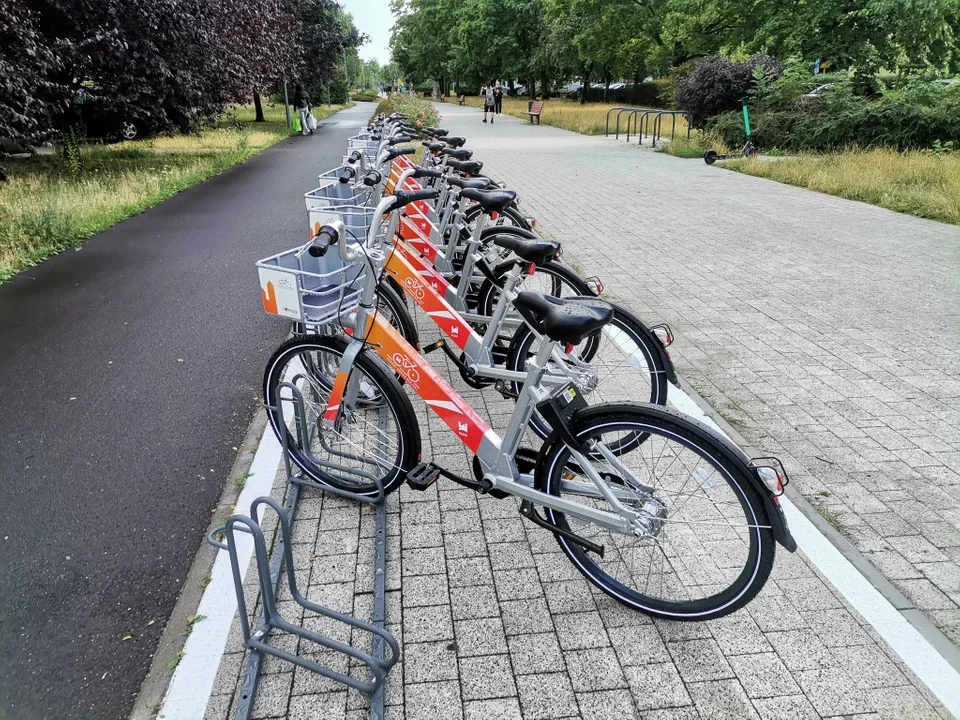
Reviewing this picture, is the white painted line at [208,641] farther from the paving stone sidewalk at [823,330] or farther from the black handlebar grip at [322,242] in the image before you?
the paving stone sidewalk at [823,330]

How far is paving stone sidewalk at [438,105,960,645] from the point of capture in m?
3.27

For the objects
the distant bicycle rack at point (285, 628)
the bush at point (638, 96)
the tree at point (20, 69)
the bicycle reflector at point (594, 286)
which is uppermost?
the tree at point (20, 69)

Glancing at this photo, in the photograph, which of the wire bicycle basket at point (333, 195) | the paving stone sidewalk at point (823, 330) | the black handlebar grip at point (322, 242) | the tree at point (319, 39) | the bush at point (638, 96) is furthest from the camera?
the bush at point (638, 96)

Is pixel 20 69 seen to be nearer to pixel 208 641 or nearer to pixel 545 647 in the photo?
pixel 208 641

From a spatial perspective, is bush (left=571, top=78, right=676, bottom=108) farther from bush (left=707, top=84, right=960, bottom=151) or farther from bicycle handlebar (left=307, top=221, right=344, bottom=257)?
bicycle handlebar (left=307, top=221, right=344, bottom=257)

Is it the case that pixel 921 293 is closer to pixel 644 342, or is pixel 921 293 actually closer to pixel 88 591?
pixel 644 342

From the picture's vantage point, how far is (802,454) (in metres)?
3.72

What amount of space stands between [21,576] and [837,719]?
10.1 feet

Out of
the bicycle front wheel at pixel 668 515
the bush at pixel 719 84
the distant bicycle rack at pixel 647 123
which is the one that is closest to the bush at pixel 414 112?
the distant bicycle rack at pixel 647 123

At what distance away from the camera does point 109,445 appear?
3.92 meters

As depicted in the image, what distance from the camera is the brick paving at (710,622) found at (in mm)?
2277

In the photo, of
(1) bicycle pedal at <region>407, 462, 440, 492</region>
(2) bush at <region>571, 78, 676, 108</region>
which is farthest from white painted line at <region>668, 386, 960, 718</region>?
(2) bush at <region>571, 78, 676, 108</region>

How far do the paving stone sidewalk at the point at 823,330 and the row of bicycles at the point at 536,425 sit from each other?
0.84m

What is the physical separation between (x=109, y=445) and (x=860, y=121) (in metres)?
15.3
